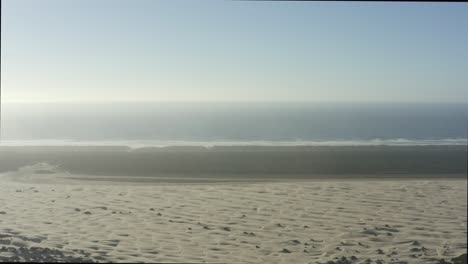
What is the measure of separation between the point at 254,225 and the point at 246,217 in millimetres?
316

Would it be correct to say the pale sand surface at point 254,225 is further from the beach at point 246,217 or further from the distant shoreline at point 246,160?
the distant shoreline at point 246,160

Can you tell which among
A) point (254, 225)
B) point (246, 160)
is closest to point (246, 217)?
point (254, 225)

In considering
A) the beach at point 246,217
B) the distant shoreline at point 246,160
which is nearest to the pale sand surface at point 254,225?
the beach at point 246,217

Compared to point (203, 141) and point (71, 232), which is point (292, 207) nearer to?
point (71, 232)

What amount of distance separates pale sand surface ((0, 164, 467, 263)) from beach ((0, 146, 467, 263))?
0.04 ft

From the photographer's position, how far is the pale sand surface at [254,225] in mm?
3875

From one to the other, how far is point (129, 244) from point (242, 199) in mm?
2350

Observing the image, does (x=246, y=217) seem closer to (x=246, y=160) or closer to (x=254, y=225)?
(x=254, y=225)

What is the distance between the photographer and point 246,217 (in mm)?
5391

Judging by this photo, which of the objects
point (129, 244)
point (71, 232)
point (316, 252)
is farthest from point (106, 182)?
point (316, 252)

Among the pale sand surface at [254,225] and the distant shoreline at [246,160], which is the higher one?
the distant shoreline at [246,160]

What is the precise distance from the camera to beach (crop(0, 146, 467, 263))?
3916 mm

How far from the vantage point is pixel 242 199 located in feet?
21.2

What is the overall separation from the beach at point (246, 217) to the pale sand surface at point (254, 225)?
0.01 meters
